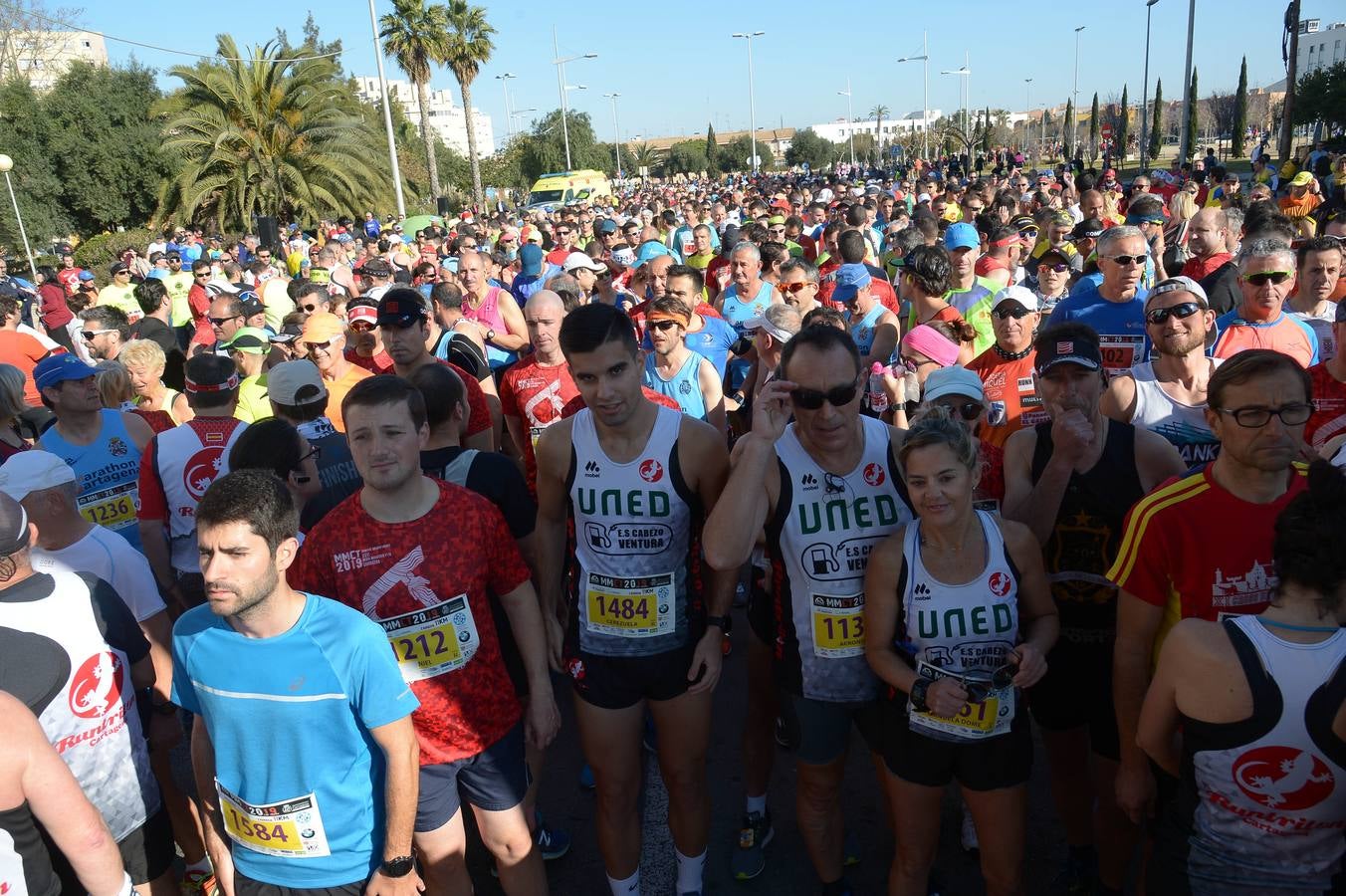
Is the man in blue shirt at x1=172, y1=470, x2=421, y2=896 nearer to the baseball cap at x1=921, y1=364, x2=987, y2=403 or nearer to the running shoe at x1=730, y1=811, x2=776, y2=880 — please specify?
the running shoe at x1=730, y1=811, x2=776, y2=880

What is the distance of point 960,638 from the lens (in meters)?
2.68

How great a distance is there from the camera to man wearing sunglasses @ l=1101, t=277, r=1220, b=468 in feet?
11.3

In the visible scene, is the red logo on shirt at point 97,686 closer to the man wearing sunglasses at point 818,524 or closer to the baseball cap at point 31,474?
the baseball cap at point 31,474

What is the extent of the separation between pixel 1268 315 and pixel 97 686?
5255 mm

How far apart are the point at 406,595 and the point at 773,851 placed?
6.46 ft

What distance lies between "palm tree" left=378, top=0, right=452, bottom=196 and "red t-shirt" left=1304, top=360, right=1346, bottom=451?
35922 millimetres

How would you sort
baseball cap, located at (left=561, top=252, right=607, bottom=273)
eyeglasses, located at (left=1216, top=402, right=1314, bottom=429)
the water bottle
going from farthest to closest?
baseball cap, located at (left=561, top=252, right=607, bottom=273) < the water bottle < eyeglasses, located at (left=1216, top=402, right=1314, bottom=429)

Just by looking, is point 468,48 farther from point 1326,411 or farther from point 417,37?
point 1326,411

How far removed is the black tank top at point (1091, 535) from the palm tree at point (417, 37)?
118ft

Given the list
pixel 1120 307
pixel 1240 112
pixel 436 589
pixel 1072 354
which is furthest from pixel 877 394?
pixel 1240 112

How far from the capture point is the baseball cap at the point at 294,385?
4066 millimetres

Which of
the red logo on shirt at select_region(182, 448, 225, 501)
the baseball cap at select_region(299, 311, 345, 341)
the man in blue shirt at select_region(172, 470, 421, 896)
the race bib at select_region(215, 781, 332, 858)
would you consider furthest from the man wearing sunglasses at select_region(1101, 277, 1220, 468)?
the baseball cap at select_region(299, 311, 345, 341)

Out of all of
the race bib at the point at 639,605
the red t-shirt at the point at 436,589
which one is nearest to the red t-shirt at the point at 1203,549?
the race bib at the point at 639,605

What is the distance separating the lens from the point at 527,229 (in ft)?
53.6
